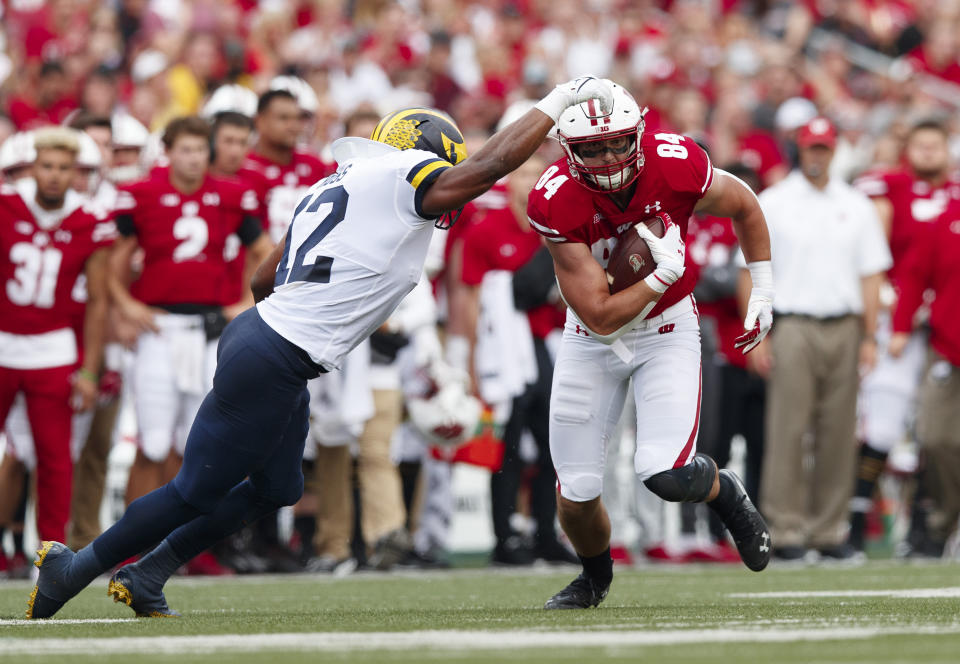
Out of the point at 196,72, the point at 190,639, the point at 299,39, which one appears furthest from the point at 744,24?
the point at 190,639

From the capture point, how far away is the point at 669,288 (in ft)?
19.8

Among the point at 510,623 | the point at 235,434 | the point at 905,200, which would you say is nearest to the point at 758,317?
the point at 510,623

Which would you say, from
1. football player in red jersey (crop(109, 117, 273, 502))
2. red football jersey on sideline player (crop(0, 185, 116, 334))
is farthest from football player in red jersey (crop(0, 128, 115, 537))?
football player in red jersey (crop(109, 117, 273, 502))

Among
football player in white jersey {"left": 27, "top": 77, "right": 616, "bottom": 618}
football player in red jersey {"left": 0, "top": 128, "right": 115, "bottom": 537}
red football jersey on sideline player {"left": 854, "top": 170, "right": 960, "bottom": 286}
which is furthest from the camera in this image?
red football jersey on sideline player {"left": 854, "top": 170, "right": 960, "bottom": 286}

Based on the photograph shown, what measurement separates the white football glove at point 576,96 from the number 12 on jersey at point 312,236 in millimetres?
744

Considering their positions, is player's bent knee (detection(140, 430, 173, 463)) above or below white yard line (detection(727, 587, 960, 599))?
above

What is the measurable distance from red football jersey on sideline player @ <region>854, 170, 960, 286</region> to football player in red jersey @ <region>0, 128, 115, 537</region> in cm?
497

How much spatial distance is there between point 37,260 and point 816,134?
15.0 feet

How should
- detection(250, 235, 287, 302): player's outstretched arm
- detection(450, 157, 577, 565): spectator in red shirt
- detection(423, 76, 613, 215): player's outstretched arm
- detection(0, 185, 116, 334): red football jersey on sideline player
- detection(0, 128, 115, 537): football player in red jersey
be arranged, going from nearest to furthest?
detection(423, 76, 613, 215): player's outstretched arm, detection(250, 235, 287, 302): player's outstretched arm, detection(0, 128, 115, 537): football player in red jersey, detection(0, 185, 116, 334): red football jersey on sideline player, detection(450, 157, 577, 565): spectator in red shirt

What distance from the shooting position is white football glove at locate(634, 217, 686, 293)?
18.8 ft

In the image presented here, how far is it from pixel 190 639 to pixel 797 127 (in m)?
6.44

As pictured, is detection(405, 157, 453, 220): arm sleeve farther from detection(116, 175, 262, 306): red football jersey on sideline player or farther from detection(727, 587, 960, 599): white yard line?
detection(116, 175, 262, 306): red football jersey on sideline player

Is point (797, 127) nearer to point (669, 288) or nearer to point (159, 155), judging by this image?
point (159, 155)

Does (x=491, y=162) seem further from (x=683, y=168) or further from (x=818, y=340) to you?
(x=818, y=340)
